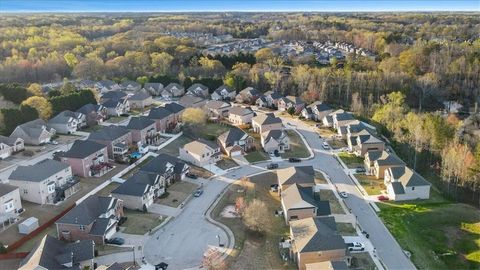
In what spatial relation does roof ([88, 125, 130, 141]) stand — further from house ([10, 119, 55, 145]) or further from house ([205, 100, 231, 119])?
house ([205, 100, 231, 119])

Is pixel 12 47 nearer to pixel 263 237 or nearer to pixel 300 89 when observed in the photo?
pixel 300 89

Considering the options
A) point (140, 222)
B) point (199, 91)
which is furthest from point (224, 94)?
point (140, 222)

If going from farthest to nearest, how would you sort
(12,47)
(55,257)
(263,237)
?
1. (12,47)
2. (263,237)
3. (55,257)

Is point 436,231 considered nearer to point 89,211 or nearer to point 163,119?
point 89,211

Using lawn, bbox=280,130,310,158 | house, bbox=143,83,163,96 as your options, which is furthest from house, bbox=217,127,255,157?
house, bbox=143,83,163,96

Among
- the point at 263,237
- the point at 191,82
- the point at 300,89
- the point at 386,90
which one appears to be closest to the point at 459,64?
the point at 386,90

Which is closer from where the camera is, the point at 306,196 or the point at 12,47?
the point at 306,196

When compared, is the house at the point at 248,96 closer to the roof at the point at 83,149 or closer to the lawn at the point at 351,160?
the lawn at the point at 351,160

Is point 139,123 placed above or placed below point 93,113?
above
